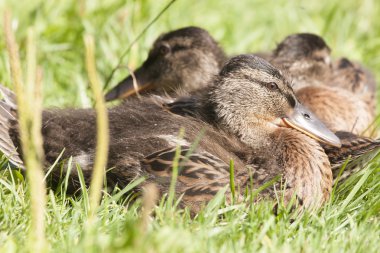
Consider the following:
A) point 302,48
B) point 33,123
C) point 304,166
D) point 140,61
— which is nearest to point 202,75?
point 140,61

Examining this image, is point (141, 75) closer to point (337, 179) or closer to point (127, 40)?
point (127, 40)

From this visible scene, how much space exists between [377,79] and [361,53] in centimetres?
47

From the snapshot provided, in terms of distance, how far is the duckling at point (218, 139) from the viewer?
13.2 ft

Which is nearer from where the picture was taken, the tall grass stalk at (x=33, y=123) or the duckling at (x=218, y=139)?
the tall grass stalk at (x=33, y=123)

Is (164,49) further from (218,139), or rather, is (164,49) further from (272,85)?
(218,139)

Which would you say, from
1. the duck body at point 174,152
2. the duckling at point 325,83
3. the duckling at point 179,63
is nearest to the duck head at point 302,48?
the duckling at point 325,83

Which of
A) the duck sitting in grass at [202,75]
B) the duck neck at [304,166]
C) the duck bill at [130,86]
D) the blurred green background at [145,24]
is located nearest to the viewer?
the duck neck at [304,166]

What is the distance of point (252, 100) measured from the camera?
459 cm

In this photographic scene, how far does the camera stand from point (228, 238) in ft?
11.3

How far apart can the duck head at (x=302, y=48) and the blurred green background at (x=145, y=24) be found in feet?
1.53

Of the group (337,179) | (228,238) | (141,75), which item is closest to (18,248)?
(228,238)

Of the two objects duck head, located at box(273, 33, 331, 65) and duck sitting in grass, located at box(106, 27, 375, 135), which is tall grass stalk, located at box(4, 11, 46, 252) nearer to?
duck sitting in grass, located at box(106, 27, 375, 135)

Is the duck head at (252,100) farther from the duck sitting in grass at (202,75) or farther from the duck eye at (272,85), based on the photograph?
the duck sitting in grass at (202,75)

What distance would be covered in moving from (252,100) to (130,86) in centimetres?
152
